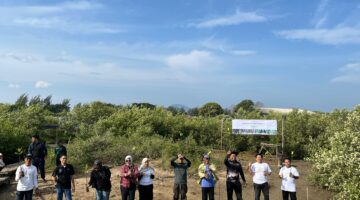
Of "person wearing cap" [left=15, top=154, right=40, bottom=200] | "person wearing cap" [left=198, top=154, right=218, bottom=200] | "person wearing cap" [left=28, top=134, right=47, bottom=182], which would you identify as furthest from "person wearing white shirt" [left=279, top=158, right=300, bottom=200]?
"person wearing cap" [left=28, top=134, right=47, bottom=182]

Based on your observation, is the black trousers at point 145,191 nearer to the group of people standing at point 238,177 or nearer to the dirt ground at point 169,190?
the group of people standing at point 238,177

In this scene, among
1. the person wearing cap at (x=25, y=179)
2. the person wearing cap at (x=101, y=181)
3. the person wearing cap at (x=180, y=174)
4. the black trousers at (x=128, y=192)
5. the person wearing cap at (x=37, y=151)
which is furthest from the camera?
the person wearing cap at (x=37, y=151)

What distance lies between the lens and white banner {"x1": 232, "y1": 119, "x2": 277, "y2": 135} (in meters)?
19.6

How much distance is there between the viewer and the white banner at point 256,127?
1962cm

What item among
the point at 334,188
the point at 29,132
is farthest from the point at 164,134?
the point at 334,188

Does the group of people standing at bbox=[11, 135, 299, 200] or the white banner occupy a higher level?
the white banner

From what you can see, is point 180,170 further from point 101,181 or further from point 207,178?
point 101,181

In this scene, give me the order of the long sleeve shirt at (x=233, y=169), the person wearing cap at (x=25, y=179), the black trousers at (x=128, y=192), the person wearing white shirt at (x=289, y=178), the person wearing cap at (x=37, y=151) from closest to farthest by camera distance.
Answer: the black trousers at (x=128, y=192) → the person wearing cap at (x=25, y=179) → the person wearing white shirt at (x=289, y=178) → the long sleeve shirt at (x=233, y=169) → the person wearing cap at (x=37, y=151)

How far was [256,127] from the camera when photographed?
19953 mm

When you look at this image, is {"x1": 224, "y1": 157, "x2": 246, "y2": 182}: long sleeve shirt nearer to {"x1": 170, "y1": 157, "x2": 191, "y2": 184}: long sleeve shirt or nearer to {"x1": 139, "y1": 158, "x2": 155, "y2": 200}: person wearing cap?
{"x1": 170, "y1": 157, "x2": 191, "y2": 184}: long sleeve shirt

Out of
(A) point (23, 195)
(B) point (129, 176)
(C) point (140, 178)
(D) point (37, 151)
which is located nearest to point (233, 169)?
(C) point (140, 178)

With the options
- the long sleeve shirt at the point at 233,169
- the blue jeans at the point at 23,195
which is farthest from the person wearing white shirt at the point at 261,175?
the blue jeans at the point at 23,195

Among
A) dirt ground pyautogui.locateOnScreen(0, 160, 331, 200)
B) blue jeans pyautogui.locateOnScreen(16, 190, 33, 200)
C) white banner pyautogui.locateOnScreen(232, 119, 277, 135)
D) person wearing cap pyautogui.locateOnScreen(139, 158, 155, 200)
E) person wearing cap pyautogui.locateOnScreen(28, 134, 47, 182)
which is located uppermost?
white banner pyautogui.locateOnScreen(232, 119, 277, 135)

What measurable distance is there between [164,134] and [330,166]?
11.6 meters
